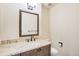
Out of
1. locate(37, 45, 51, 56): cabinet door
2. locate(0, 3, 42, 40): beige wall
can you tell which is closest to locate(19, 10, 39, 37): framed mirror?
locate(0, 3, 42, 40): beige wall

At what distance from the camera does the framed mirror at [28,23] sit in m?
1.92

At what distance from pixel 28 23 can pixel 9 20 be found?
15.7 inches

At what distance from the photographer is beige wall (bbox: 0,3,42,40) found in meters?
1.62

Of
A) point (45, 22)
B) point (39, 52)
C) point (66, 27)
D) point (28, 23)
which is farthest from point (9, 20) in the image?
point (66, 27)

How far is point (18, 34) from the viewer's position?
6.20 feet

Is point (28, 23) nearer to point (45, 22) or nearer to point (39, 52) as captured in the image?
point (45, 22)

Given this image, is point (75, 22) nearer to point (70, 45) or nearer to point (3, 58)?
point (70, 45)

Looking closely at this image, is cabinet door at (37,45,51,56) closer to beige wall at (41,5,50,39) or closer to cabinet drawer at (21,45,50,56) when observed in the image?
cabinet drawer at (21,45,50,56)

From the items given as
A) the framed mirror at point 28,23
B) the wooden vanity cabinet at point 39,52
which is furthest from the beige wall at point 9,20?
the wooden vanity cabinet at point 39,52

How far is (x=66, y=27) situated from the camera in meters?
2.28

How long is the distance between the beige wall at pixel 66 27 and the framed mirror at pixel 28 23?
29 cm

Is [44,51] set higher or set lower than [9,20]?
lower

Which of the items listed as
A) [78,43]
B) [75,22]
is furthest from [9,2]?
[78,43]

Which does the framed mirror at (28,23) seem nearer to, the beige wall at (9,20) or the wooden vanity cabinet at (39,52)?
the beige wall at (9,20)
